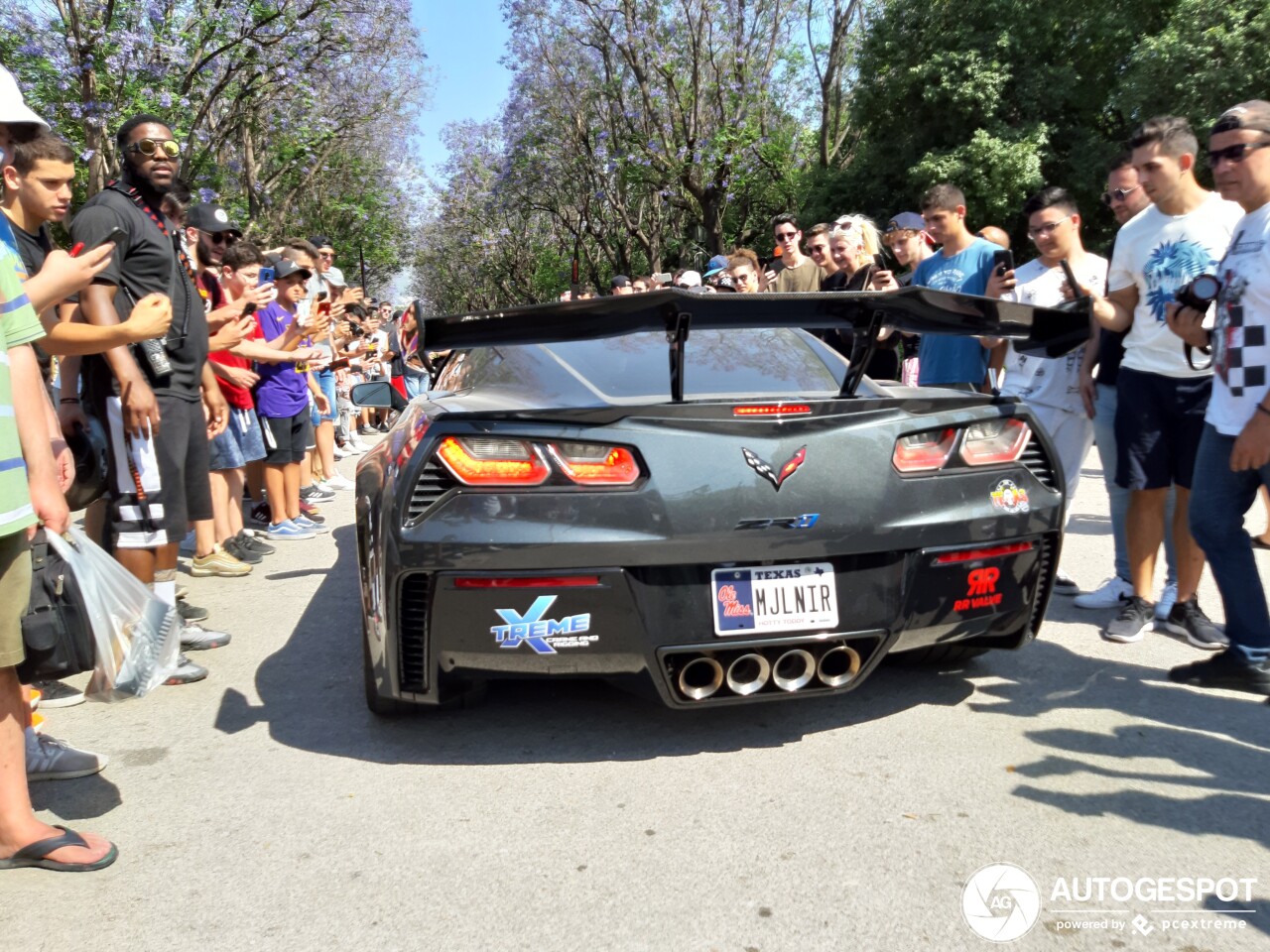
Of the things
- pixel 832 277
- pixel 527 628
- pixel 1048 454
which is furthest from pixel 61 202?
pixel 832 277

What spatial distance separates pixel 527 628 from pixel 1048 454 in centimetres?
177

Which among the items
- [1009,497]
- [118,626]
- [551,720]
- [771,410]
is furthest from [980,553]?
[118,626]

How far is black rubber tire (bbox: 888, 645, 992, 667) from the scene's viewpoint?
350 cm

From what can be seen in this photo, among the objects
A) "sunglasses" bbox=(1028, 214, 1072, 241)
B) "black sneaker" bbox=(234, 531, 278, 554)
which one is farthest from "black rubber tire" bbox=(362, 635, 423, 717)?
"sunglasses" bbox=(1028, 214, 1072, 241)

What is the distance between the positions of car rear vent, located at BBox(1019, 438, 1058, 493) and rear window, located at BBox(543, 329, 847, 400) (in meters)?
A: 0.64

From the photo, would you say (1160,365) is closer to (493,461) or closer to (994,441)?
(994,441)

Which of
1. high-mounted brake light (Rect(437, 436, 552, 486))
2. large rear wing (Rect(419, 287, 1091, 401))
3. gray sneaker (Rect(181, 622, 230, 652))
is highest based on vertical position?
large rear wing (Rect(419, 287, 1091, 401))

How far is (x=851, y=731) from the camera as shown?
3137 millimetres

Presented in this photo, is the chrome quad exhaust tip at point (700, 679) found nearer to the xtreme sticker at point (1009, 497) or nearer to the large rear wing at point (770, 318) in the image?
the large rear wing at point (770, 318)

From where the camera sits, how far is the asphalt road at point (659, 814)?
213 centimetres

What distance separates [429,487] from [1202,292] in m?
2.62

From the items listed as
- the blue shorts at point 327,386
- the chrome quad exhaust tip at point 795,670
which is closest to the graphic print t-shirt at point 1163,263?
the chrome quad exhaust tip at point 795,670

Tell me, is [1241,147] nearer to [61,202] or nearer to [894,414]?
[894,414]

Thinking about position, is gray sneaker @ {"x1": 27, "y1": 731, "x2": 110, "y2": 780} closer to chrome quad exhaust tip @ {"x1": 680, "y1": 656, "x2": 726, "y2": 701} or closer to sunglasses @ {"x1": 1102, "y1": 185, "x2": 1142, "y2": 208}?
chrome quad exhaust tip @ {"x1": 680, "y1": 656, "x2": 726, "y2": 701}
